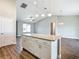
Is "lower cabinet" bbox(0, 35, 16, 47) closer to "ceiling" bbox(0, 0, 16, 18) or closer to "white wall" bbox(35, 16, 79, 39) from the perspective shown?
"ceiling" bbox(0, 0, 16, 18)

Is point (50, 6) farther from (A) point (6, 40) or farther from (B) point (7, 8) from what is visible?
(A) point (6, 40)

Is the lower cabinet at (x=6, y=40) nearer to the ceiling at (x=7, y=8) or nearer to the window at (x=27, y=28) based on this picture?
the ceiling at (x=7, y=8)

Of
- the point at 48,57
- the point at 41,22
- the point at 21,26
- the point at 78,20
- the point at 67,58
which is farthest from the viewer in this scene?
the point at 41,22

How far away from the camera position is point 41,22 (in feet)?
51.5

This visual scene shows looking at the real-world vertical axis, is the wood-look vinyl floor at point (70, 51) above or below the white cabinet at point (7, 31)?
below

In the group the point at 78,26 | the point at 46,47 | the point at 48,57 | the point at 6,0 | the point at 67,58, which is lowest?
the point at 67,58

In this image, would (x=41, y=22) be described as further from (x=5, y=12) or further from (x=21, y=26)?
(x=5, y=12)

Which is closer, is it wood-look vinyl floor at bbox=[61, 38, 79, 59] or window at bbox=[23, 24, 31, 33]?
wood-look vinyl floor at bbox=[61, 38, 79, 59]

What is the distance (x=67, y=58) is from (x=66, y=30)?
353 inches

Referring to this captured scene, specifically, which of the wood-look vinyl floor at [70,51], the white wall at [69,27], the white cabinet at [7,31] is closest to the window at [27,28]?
the white wall at [69,27]

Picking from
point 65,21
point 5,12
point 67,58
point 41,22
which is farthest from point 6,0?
point 41,22

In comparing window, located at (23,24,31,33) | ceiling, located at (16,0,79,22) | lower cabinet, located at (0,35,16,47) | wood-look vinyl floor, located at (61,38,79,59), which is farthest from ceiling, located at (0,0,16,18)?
window, located at (23,24,31,33)

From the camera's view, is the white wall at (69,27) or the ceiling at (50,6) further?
the white wall at (69,27)

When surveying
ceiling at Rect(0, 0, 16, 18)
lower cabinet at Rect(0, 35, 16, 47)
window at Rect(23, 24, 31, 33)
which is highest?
ceiling at Rect(0, 0, 16, 18)
